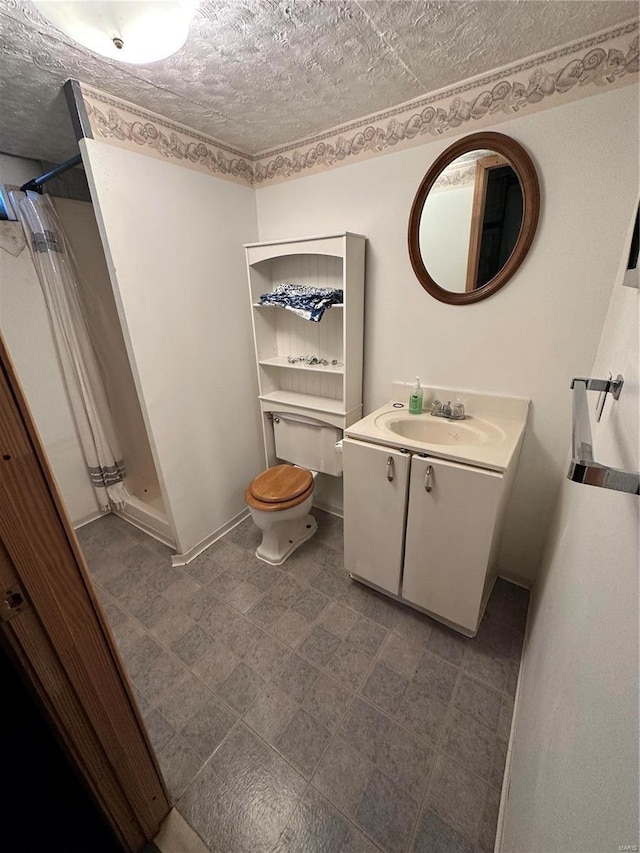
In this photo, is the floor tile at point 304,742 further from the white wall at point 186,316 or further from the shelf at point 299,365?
the shelf at point 299,365

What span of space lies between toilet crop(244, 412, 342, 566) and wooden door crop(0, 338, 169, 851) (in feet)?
3.24

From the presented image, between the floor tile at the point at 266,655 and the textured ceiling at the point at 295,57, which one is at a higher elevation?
the textured ceiling at the point at 295,57

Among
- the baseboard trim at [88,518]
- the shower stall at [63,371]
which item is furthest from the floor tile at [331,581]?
the baseboard trim at [88,518]

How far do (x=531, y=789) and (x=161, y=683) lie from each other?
126 cm

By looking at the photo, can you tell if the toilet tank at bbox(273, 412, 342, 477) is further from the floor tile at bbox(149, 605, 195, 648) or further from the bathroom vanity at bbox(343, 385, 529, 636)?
the floor tile at bbox(149, 605, 195, 648)

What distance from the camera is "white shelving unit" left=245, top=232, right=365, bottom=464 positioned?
162cm

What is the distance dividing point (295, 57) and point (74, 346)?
177 cm

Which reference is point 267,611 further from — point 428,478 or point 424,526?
point 428,478

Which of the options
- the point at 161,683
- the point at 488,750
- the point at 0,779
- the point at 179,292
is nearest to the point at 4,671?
the point at 0,779

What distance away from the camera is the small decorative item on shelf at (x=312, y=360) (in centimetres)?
194

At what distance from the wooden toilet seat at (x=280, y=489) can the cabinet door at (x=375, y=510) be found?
0.33 meters

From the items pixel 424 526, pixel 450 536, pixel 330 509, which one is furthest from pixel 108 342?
pixel 450 536

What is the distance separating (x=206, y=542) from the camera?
2.02 meters

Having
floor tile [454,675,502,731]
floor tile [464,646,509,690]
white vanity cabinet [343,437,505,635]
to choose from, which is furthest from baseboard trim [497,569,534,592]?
floor tile [454,675,502,731]
